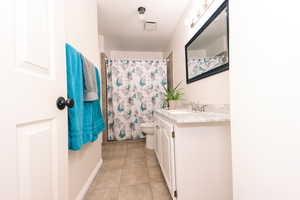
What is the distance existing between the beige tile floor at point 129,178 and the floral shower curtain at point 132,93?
654 mm

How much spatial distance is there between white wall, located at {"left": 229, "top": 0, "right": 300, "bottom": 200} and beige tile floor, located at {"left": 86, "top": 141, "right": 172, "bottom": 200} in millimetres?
881

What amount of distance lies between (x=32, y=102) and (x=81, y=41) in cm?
100

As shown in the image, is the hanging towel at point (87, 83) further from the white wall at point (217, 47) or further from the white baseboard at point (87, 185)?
the white wall at point (217, 47)

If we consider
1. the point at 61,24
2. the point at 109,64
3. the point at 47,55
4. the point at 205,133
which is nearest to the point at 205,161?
the point at 205,133

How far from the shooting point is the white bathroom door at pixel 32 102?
0.36 metres

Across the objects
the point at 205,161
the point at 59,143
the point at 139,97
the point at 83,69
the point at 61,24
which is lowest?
the point at 205,161

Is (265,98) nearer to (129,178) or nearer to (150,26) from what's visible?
(129,178)

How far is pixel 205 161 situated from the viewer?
1002 mm

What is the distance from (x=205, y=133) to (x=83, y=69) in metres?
1.16

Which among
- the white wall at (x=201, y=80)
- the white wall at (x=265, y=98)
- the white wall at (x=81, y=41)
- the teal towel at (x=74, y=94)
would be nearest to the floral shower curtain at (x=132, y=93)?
the white wall at (x=201, y=80)

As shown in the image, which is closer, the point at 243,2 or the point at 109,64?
the point at 243,2

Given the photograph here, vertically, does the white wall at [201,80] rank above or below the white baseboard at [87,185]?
above

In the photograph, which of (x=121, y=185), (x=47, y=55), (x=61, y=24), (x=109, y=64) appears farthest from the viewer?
(x=109, y=64)

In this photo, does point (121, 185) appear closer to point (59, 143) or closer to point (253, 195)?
point (59, 143)
